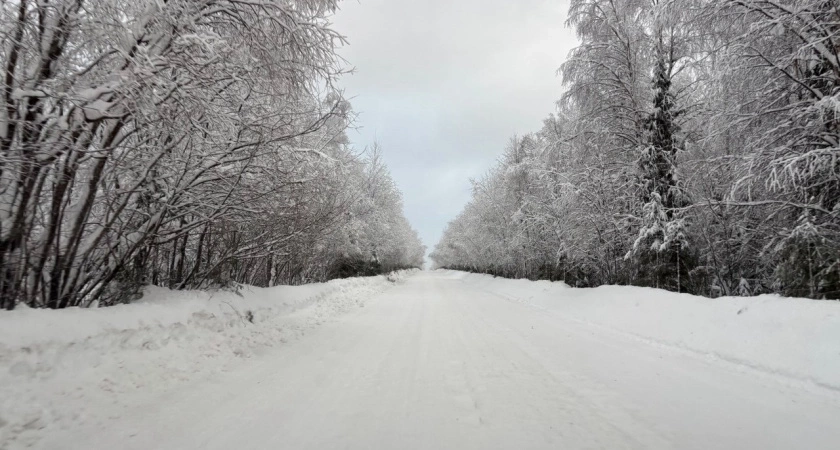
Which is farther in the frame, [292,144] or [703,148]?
[703,148]

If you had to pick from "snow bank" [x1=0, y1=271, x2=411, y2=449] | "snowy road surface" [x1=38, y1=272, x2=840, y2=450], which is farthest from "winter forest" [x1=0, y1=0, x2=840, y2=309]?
"snowy road surface" [x1=38, y1=272, x2=840, y2=450]

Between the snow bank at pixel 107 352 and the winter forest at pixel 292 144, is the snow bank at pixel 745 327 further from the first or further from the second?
the snow bank at pixel 107 352

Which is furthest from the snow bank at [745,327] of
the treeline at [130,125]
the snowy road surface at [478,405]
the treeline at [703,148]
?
the treeline at [130,125]

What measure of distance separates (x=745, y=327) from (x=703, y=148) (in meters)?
5.83

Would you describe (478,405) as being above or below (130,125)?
below

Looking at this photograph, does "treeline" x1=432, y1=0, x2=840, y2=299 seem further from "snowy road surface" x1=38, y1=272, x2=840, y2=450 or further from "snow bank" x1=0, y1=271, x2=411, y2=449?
"snow bank" x1=0, y1=271, x2=411, y2=449

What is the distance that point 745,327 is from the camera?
18.5 feet

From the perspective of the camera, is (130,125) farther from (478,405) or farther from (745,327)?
(745,327)

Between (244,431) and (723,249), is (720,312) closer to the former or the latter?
(723,249)

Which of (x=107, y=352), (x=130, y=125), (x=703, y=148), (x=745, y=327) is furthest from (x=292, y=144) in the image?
(x=703, y=148)

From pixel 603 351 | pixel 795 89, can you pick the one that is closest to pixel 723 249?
pixel 795 89

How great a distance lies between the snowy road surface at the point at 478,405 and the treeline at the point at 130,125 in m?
2.37

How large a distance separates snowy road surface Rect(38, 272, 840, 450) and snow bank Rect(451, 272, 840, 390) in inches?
13.2

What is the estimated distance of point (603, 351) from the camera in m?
6.04
